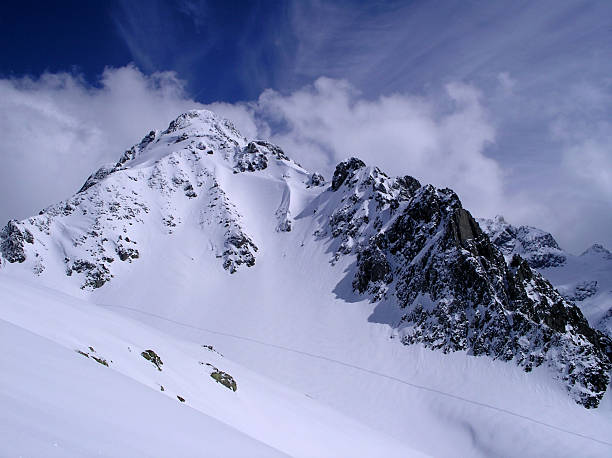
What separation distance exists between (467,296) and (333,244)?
3418 centimetres

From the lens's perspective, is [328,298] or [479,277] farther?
[328,298]

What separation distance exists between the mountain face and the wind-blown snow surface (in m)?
0.64

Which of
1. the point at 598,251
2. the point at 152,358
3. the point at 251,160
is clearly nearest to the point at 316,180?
the point at 251,160

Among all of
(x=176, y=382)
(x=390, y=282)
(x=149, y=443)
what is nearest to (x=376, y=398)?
(x=390, y=282)

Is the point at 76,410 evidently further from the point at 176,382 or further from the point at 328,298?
the point at 328,298

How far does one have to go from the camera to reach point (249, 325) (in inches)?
2680

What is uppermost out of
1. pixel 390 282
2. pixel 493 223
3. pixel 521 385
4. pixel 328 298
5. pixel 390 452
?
pixel 493 223

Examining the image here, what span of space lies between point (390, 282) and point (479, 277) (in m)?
16.7

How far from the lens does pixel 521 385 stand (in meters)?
50.0

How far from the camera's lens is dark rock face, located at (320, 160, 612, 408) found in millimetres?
52312

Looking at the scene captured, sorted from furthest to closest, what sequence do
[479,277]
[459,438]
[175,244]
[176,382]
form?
1. [175,244]
2. [479,277]
3. [459,438]
4. [176,382]

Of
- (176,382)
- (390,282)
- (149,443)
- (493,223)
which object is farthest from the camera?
(493,223)

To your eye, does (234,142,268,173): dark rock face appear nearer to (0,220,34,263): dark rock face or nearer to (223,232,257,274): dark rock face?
(223,232,257,274): dark rock face

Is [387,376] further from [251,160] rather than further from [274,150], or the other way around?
[274,150]
